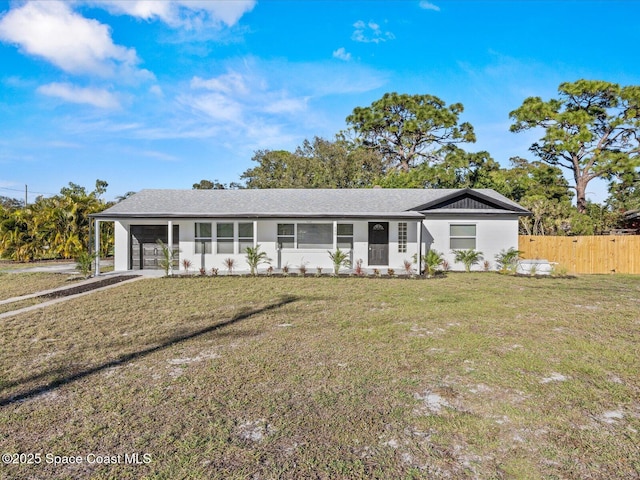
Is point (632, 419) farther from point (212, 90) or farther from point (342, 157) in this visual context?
point (342, 157)

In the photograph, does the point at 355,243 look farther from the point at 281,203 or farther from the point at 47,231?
the point at 47,231

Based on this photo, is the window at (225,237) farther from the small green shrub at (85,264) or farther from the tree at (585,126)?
the tree at (585,126)

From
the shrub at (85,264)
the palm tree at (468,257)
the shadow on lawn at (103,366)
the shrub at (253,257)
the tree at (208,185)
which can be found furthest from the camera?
the tree at (208,185)

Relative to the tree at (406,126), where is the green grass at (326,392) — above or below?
below

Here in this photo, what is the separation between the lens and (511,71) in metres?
20.0

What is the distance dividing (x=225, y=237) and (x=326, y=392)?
484 inches

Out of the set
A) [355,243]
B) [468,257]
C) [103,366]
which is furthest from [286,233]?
[103,366]

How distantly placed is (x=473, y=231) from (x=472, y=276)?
2667mm

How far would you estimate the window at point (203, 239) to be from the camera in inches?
610

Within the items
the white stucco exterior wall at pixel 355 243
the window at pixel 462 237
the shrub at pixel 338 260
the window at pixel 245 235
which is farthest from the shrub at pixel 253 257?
the window at pixel 462 237

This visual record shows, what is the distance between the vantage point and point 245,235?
612 inches

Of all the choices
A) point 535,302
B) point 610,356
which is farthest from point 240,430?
point 535,302

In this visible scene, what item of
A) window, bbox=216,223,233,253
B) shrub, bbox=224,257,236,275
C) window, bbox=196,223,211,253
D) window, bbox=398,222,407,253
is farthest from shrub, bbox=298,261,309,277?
window, bbox=398,222,407,253

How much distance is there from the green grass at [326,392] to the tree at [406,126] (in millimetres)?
27312
